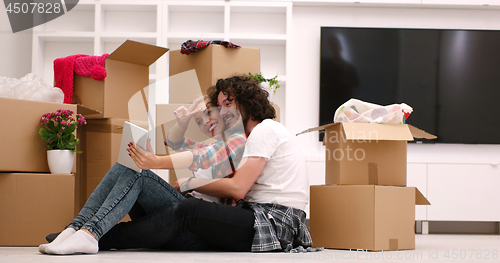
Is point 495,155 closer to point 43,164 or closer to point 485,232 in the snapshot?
point 485,232

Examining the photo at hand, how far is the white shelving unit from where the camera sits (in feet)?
10.9

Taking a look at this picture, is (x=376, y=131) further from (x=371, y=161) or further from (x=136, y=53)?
(x=136, y=53)

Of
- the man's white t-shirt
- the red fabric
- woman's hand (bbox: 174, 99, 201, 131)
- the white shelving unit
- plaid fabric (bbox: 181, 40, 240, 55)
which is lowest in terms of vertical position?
the man's white t-shirt

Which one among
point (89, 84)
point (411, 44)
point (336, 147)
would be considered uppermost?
point (411, 44)

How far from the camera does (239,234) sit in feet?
5.02

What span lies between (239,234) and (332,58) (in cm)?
219

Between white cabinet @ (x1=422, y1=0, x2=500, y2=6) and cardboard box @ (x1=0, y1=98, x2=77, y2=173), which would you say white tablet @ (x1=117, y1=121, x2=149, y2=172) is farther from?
white cabinet @ (x1=422, y1=0, x2=500, y2=6)

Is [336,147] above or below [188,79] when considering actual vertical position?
below

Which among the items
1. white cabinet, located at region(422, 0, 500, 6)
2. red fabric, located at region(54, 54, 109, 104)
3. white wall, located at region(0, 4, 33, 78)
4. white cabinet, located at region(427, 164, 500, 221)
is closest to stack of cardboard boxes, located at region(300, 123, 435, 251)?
red fabric, located at region(54, 54, 109, 104)

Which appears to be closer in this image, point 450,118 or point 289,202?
point 289,202

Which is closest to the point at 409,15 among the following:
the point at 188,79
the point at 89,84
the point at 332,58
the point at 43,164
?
the point at 332,58

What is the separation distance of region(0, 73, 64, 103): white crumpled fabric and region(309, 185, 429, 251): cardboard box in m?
1.23

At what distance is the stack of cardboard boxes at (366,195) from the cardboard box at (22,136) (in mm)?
1137

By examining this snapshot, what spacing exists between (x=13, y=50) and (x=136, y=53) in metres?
1.35
